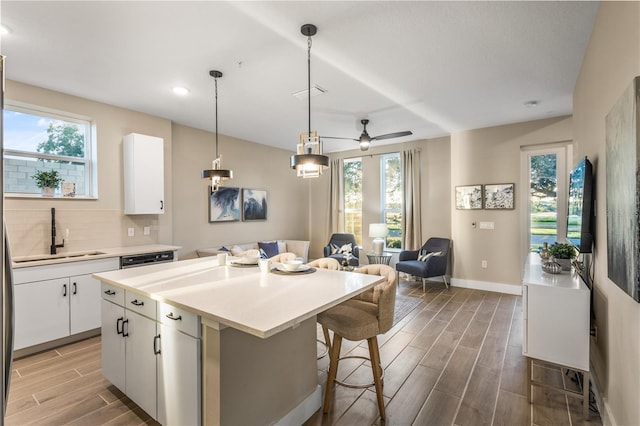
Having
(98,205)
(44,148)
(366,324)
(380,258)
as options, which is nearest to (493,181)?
(380,258)

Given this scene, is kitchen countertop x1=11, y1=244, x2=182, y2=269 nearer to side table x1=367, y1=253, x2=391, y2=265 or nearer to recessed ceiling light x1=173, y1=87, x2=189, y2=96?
recessed ceiling light x1=173, y1=87, x2=189, y2=96

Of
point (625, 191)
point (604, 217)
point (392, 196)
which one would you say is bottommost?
point (604, 217)

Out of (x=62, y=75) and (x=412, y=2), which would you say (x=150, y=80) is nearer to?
(x=62, y=75)

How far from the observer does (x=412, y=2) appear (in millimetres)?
2109

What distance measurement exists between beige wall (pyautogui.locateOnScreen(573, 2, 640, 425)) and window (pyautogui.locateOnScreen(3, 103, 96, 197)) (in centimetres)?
504

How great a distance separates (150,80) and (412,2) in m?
2.70

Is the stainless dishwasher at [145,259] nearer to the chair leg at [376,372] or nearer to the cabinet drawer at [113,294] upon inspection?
the cabinet drawer at [113,294]

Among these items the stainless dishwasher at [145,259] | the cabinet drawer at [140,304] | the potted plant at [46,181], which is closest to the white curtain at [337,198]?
the stainless dishwasher at [145,259]

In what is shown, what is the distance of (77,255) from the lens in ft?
11.6

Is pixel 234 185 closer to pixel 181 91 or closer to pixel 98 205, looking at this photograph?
pixel 98 205

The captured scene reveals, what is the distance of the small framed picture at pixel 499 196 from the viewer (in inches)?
200

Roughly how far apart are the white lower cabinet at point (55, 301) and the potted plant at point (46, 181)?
94 centimetres

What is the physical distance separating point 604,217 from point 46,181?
5.25 m

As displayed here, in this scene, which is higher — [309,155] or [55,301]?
[309,155]
